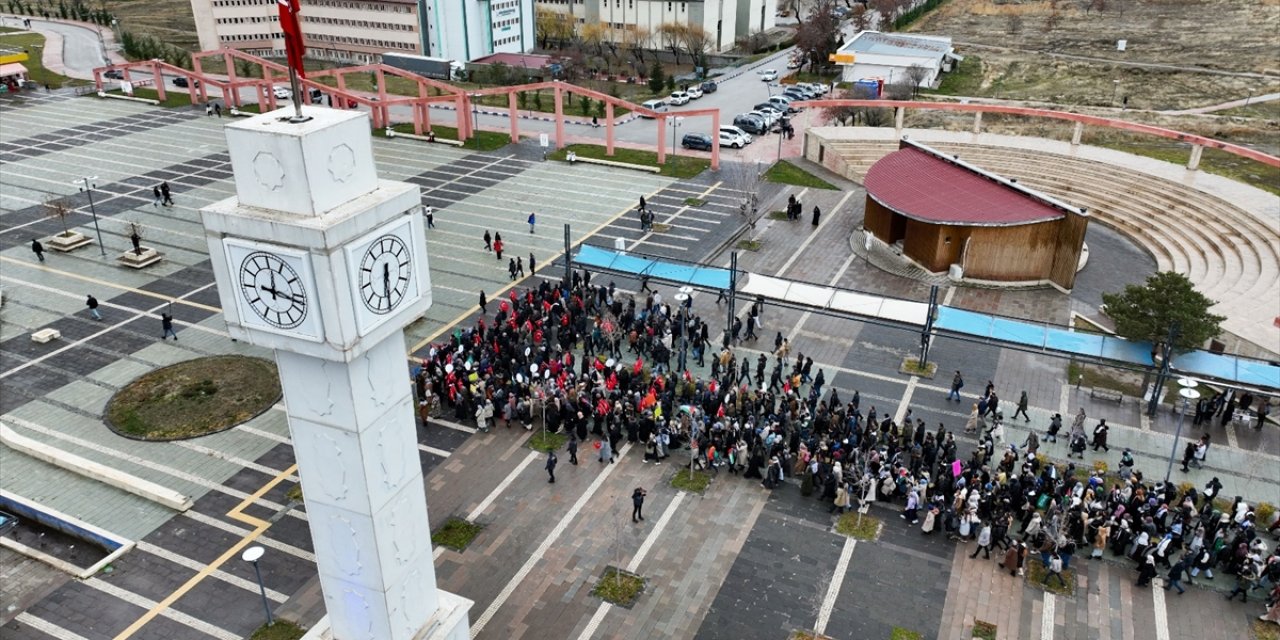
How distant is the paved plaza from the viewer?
17.2m

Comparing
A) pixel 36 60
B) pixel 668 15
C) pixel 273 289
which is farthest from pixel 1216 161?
pixel 36 60

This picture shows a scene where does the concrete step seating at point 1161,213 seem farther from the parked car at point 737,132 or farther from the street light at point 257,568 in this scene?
the street light at point 257,568

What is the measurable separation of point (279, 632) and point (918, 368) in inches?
741

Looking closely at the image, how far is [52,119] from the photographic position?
56375 millimetres

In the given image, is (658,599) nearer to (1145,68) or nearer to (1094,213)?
(1094,213)

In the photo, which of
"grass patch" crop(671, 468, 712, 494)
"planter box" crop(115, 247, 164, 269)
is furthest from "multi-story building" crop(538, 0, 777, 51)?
"grass patch" crop(671, 468, 712, 494)

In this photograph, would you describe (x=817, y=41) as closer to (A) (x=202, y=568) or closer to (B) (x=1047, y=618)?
(B) (x=1047, y=618)

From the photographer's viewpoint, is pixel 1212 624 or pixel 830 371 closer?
pixel 1212 624

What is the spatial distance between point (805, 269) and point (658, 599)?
18.9 meters

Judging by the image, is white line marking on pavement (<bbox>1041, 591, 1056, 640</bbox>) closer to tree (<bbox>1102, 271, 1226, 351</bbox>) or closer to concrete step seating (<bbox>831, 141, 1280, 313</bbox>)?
tree (<bbox>1102, 271, 1226, 351</bbox>)

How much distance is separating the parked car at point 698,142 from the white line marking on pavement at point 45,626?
39.6 metres

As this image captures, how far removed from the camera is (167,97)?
61.7m

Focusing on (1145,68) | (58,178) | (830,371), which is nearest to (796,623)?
(830,371)

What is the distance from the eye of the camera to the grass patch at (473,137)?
50500 mm
